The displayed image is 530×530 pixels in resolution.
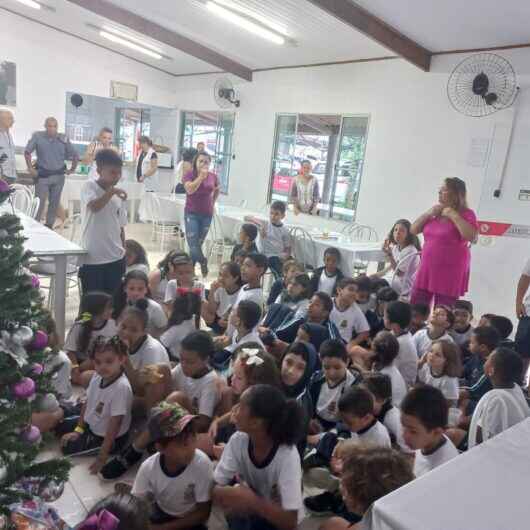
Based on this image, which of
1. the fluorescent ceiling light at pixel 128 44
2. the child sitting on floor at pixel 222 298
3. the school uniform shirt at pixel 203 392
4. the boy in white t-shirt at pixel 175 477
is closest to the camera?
the boy in white t-shirt at pixel 175 477

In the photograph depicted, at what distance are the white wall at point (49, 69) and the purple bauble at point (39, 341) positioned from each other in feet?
25.0

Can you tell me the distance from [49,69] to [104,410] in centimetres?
730

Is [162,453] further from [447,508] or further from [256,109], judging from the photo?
[256,109]

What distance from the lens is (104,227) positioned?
9.36 ft

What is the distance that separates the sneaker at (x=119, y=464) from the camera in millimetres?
1932

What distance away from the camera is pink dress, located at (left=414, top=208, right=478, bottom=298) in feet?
10.2

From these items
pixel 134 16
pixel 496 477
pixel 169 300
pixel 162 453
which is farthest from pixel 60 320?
pixel 134 16

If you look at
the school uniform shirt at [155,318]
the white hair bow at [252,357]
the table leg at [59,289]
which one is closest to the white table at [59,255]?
the table leg at [59,289]

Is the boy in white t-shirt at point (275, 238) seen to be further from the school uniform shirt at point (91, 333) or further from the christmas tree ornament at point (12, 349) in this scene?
the christmas tree ornament at point (12, 349)

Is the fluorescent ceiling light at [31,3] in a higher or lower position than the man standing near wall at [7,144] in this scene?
higher

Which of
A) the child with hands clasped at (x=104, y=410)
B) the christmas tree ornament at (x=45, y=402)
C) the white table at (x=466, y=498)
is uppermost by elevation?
the white table at (x=466, y=498)

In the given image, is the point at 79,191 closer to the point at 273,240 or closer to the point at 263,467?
the point at 273,240

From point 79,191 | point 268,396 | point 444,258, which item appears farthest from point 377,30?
point 79,191

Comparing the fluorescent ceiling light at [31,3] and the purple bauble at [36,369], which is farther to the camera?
the fluorescent ceiling light at [31,3]
